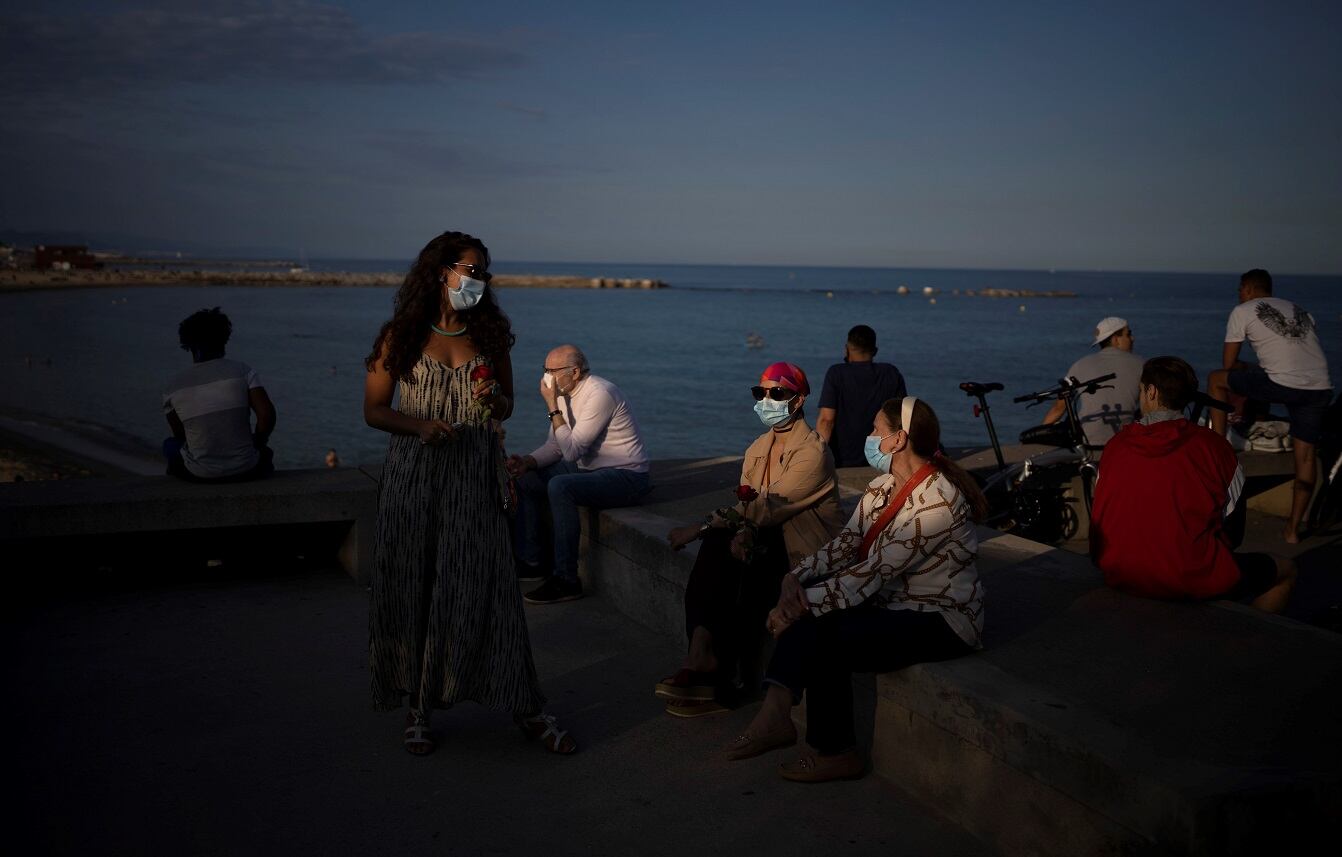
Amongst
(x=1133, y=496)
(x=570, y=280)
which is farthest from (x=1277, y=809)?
(x=570, y=280)

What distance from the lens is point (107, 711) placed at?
475cm

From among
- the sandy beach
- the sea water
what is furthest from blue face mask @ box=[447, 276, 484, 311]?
the sea water

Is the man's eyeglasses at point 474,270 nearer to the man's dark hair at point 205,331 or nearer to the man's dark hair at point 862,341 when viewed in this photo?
the man's dark hair at point 205,331

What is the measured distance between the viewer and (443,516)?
14.3ft

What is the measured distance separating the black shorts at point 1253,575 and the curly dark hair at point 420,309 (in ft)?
11.2

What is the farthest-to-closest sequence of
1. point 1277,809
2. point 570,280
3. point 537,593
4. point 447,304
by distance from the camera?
point 570,280 < point 537,593 < point 447,304 < point 1277,809

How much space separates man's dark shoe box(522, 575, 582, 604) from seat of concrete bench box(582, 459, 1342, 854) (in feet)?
8.52

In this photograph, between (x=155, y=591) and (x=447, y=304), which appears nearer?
(x=447, y=304)

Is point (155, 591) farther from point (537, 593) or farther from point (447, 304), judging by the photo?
point (447, 304)

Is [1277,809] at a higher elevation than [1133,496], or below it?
below

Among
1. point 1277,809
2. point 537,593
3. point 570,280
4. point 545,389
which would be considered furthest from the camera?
point 570,280

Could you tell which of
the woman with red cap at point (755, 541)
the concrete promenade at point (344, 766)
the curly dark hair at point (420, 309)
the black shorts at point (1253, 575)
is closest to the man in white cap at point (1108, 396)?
the black shorts at point (1253, 575)

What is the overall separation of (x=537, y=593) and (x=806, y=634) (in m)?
2.84

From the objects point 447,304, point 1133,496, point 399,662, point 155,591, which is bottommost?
point 155,591
